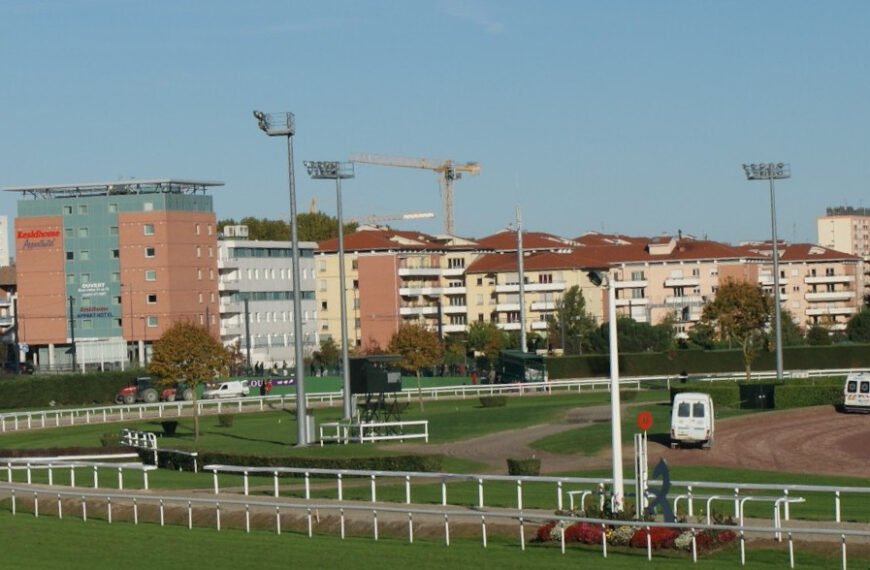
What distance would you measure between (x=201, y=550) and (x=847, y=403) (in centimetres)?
3593

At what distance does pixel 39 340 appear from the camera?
120 metres

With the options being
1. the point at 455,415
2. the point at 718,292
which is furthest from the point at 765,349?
the point at 455,415

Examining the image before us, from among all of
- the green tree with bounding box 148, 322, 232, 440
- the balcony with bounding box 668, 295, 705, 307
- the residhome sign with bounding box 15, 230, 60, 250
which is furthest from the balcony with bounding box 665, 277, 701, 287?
the green tree with bounding box 148, 322, 232, 440

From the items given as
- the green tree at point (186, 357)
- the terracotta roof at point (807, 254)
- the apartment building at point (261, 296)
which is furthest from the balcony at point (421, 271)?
the green tree at point (186, 357)

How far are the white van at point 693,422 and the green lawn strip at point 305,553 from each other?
20.6 m

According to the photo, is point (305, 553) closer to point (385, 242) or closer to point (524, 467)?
point (524, 467)

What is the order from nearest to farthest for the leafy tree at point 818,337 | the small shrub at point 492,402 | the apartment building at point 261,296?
the small shrub at point 492,402 < the leafy tree at point 818,337 < the apartment building at point 261,296

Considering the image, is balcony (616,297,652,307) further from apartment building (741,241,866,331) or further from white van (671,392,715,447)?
white van (671,392,715,447)

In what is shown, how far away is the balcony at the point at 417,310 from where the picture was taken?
142 m

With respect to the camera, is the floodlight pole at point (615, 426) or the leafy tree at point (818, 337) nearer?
the floodlight pole at point (615, 426)

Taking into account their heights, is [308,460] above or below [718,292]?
below

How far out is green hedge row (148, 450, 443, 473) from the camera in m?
40.8

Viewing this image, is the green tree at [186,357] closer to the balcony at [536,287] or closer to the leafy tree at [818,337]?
the leafy tree at [818,337]

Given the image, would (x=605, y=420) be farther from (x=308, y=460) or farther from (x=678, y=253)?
(x=678, y=253)
